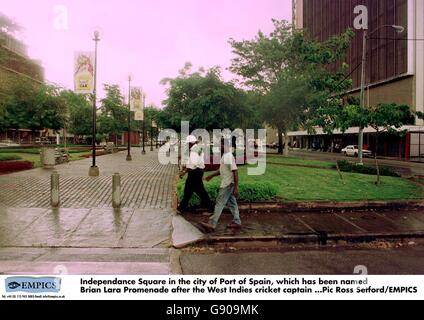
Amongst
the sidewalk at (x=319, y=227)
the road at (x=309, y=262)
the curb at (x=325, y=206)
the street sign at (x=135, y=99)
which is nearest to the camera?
the road at (x=309, y=262)

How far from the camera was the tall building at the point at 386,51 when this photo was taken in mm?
38125

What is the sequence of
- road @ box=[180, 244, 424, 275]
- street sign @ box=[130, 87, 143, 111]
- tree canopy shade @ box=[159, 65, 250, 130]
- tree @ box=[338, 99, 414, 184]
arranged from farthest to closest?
street sign @ box=[130, 87, 143, 111]
tree canopy shade @ box=[159, 65, 250, 130]
tree @ box=[338, 99, 414, 184]
road @ box=[180, 244, 424, 275]

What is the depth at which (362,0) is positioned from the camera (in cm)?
4406

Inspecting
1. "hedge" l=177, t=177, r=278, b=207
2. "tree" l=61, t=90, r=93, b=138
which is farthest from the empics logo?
"tree" l=61, t=90, r=93, b=138

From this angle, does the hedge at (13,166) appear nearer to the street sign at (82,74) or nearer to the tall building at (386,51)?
the street sign at (82,74)

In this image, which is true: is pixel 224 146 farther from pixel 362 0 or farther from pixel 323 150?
pixel 323 150

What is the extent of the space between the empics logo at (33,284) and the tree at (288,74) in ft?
73.5

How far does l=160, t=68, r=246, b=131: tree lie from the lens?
2158 cm

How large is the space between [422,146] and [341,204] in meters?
35.9

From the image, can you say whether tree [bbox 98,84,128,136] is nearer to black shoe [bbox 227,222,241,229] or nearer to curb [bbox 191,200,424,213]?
curb [bbox 191,200,424,213]

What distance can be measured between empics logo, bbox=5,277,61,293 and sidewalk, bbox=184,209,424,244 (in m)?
3.54

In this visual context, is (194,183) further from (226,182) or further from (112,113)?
(112,113)

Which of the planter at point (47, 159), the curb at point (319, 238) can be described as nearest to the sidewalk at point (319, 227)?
the curb at point (319, 238)
